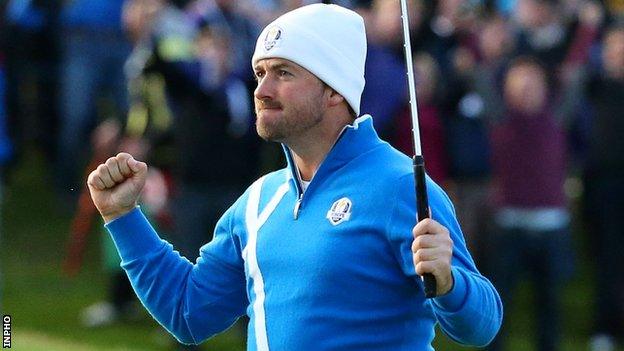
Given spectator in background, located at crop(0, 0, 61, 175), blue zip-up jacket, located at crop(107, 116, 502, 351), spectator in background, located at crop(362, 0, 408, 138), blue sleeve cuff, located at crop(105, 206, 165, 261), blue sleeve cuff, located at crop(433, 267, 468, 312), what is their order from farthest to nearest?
spectator in background, located at crop(0, 0, 61, 175), spectator in background, located at crop(362, 0, 408, 138), blue sleeve cuff, located at crop(105, 206, 165, 261), blue zip-up jacket, located at crop(107, 116, 502, 351), blue sleeve cuff, located at crop(433, 267, 468, 312)

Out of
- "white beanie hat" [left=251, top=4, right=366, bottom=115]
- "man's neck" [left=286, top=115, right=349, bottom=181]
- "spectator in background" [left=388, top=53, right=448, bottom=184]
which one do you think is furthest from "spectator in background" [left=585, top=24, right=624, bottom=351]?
→ "man's neck" [left=286, top=115, right=349, bottom=181]

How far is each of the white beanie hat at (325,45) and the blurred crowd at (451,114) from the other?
6375 millimetres

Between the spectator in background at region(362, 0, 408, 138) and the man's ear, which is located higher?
the man's ear

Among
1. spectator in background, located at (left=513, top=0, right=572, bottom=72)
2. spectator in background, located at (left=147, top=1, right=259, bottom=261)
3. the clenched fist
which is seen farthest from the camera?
spectator in background, located at (left=513, top=0, right=572, bottom=72)

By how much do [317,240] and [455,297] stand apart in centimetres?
56

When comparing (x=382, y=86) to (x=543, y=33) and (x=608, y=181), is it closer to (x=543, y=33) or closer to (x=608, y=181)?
(x=543, y=33)

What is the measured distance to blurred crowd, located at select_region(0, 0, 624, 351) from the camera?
39.3 ft

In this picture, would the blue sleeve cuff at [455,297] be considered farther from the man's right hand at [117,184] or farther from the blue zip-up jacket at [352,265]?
the man's right hand at [117,184]

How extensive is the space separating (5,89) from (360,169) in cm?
1003

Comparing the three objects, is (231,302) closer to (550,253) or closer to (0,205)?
(550,253)

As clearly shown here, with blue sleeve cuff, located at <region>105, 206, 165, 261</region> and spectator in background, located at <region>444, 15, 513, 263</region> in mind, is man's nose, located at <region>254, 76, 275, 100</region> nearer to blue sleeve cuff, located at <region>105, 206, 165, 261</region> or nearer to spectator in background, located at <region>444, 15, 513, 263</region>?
blue sleeve cuff, located at <region>105, 206, 165, 261</region>

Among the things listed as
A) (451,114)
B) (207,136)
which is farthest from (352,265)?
(451,114)

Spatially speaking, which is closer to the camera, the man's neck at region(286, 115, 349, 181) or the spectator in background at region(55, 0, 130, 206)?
the man's neck at region(286, 115, 349, 181)

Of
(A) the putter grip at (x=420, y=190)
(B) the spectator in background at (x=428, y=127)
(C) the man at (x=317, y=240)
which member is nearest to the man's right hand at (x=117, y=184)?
(C) the man at (x=317, y=240)
